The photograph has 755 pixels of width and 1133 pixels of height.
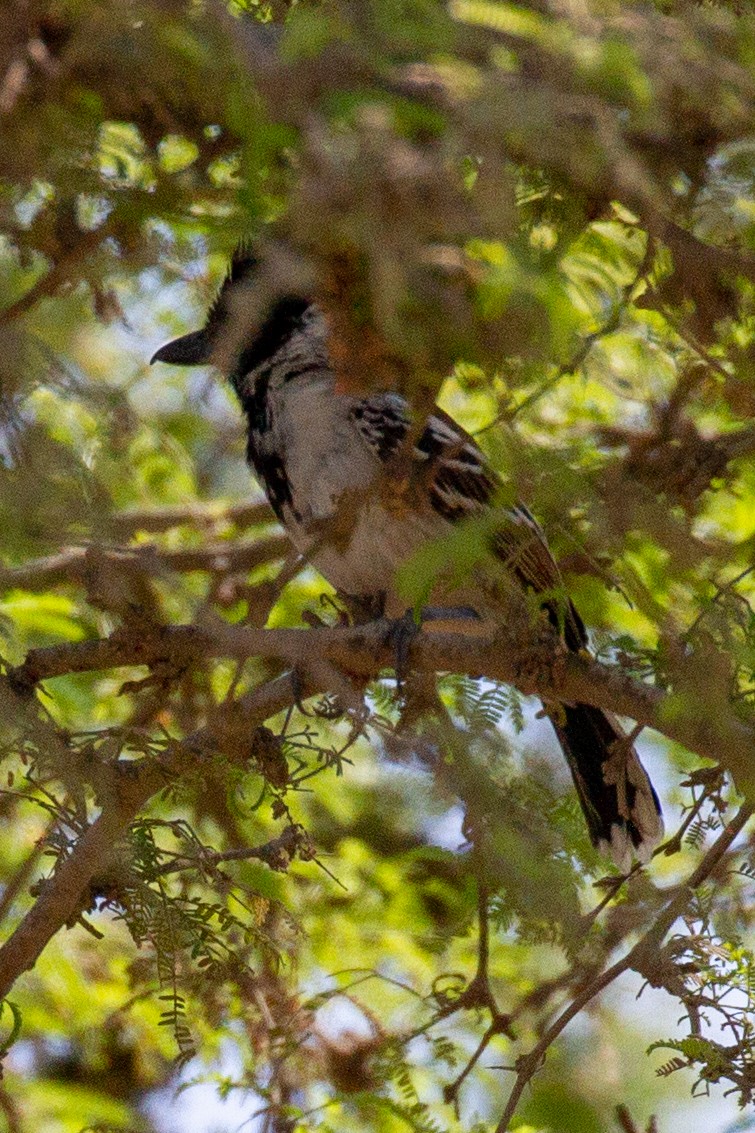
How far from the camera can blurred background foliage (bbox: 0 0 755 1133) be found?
2127 mm

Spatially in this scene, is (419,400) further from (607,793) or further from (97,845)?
(607,793)

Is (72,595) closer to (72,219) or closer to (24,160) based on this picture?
(72,219)

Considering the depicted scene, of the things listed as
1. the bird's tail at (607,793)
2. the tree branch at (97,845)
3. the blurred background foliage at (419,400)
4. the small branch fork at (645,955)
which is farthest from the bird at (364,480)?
the tree branch at (97,845)

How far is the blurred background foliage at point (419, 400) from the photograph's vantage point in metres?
2.13

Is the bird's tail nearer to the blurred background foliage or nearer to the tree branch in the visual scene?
the blurred background foliage

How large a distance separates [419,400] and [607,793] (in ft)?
8.09

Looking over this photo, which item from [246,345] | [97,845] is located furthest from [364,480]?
[97,845]

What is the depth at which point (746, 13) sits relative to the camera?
8.70ft

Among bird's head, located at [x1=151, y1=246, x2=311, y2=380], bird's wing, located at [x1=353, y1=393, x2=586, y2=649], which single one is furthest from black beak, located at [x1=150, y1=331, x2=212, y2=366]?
bird's wing, located at [x1=353, y1=393, x2=586, y2=649]

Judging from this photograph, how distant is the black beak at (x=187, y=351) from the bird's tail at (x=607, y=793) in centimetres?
164

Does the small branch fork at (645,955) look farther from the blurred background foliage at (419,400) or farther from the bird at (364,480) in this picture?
the bird at (364,480)

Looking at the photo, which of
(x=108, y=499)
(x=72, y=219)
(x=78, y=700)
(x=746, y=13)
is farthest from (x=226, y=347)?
(x=78, y=700)

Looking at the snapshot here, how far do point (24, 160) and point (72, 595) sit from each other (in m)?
3.27

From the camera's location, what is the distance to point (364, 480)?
4219mm
